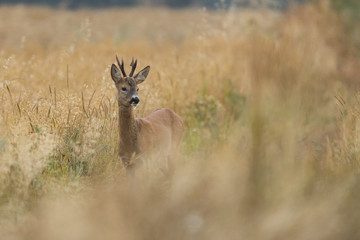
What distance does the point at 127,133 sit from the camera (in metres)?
5.40

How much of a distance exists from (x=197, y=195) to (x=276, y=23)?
1302 centimetres

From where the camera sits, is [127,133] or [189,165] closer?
[189,165]

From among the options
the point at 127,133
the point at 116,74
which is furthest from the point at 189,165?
the point at 116,74

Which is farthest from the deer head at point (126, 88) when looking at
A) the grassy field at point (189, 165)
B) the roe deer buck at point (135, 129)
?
the grassy field at point (189, 165)

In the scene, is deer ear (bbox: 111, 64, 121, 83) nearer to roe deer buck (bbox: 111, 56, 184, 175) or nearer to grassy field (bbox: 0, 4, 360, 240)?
roe deer buck (bbox: 111, 56, 184, 175)

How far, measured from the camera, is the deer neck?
17.7 feet

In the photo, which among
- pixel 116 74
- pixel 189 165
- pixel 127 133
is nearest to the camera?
pixel 189 165

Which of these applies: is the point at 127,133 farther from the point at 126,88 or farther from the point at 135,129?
the point at 126,88

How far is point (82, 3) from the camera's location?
Answer: 35.5 metres

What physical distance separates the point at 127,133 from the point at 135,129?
9 cm

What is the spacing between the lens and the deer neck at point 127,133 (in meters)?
5.39

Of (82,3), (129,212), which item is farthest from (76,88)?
(82,3)

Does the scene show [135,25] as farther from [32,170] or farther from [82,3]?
[32,170]

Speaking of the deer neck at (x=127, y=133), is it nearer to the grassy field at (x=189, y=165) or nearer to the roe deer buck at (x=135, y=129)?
the roe deer buck at (x=135, y=129)
